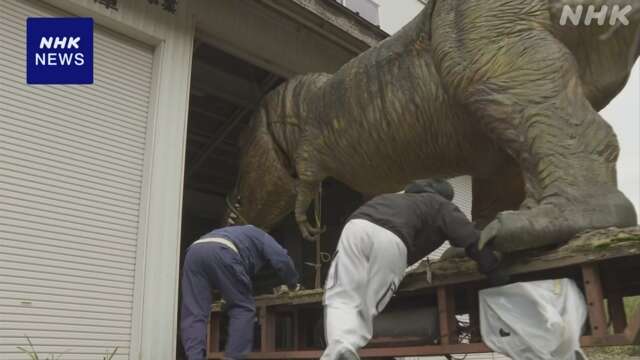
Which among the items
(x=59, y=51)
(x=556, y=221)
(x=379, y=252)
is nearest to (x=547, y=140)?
(x=556, y=221)

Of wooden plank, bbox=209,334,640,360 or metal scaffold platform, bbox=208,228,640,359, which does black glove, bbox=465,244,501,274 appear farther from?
wooden plank, bbox=209,334,640,360

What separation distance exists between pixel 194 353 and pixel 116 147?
2.44m

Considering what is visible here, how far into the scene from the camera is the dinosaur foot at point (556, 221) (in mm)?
4023

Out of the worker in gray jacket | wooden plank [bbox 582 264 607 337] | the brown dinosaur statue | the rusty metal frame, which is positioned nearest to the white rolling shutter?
the rusty metal frame

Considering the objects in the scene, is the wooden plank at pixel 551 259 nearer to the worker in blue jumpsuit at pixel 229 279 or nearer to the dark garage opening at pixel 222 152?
the worker in blue jumpsuit at pixel 229 279

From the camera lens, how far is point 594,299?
149 inches

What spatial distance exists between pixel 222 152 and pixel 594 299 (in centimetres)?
836

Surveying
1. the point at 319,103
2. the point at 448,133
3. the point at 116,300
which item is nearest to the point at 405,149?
the point at 448,133

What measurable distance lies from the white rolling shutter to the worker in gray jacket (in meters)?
2.72

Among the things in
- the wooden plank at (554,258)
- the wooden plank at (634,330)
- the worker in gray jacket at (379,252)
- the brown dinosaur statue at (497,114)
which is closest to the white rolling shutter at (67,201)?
the brown dinosaur statue at (497,114)

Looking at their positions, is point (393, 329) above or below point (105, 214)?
below

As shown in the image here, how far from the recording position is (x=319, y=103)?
7.13 metres

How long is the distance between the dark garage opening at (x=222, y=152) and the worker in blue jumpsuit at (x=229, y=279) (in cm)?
366

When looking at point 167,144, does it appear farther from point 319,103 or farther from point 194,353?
point 194,353
